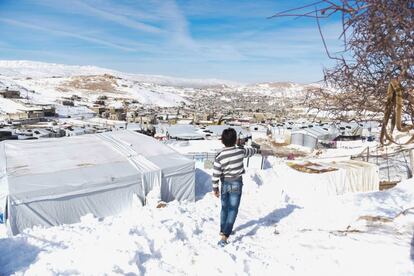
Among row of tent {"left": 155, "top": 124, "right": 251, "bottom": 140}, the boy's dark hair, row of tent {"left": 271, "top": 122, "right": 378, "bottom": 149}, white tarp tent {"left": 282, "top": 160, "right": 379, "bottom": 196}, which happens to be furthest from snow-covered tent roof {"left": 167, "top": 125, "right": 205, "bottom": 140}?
the boy's dark hair

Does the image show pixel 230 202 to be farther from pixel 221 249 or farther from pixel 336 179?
pixel 336 179

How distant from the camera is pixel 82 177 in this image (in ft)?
16.0

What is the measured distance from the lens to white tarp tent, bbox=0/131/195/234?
4.31 meters

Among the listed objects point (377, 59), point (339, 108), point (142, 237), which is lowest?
point (142, 237)

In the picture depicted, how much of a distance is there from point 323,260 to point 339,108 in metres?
1.31

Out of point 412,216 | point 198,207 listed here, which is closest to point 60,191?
point 198,207

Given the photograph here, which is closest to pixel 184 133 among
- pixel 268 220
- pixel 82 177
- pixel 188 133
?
pixel 188 133

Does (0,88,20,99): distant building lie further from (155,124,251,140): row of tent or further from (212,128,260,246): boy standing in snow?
(212,128,260,246): boy standing in snow

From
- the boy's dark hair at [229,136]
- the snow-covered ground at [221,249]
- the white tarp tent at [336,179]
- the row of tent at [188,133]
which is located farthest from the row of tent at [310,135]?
the boy's dark hair at [229,136]

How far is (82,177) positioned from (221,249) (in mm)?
2846

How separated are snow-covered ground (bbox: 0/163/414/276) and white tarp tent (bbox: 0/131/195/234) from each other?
478mm

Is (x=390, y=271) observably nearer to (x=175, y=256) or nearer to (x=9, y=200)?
(x=175, y=256)

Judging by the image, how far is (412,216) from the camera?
3605 millimetres

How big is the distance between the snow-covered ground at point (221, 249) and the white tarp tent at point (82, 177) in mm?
478
